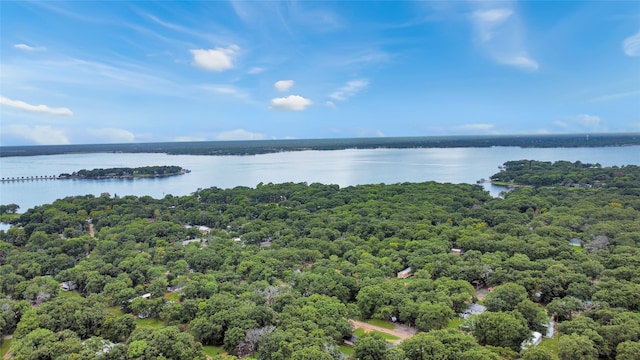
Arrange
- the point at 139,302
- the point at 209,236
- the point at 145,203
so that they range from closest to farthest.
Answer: the point at 139,302 < the point at 209,236 < the point at 145,203

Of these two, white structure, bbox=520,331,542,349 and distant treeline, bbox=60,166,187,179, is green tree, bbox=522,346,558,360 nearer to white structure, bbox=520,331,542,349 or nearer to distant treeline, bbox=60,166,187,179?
white structure, bbox=520,331,542,349

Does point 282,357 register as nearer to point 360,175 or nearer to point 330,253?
point 330,253

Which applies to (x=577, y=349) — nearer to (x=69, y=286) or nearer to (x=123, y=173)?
(x=69, y=286)

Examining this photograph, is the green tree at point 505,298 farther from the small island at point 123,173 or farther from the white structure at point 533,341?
the small island at point 123,173

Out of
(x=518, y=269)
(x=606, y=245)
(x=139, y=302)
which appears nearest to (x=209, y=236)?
(x=139, y=302)

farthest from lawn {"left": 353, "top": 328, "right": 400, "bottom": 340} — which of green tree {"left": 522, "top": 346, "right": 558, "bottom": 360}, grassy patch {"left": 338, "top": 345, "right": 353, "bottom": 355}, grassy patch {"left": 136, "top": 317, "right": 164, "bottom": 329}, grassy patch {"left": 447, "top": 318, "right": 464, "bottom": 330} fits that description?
grassy patch {"left": 136, "top": 317, "right": 164, "bottom": 329}

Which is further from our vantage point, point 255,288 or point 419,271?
point 419,271
